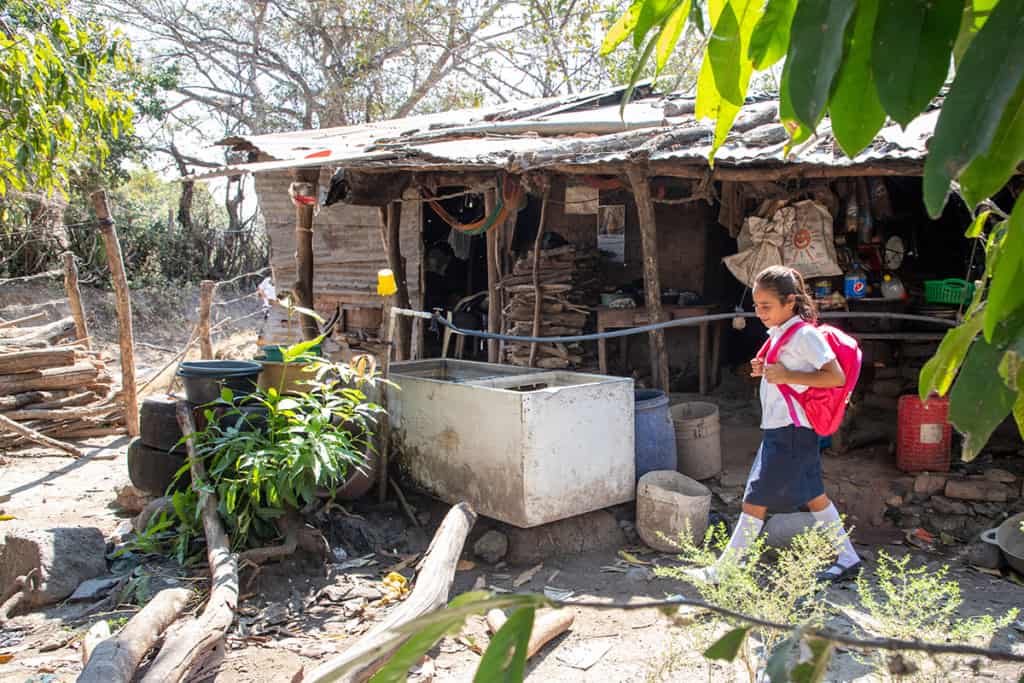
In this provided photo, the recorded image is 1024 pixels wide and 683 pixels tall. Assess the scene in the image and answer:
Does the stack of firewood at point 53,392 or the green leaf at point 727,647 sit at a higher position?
the green leaf at point 727,647

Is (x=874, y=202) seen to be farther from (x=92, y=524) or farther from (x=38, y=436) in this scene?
(x=38, y=436)

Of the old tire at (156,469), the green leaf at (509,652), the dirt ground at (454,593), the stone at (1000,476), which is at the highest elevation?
the green leaf at (509,652)

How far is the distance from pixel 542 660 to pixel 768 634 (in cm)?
152

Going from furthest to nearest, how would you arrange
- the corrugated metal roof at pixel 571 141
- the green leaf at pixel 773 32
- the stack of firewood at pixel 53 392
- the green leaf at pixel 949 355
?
1. the stack of firewood at pixel 53 392
2. the corrugated metal roof at pixel 571 141
3. the green leaf at pixel 949 355
4. the green leaf at pixel 773 32

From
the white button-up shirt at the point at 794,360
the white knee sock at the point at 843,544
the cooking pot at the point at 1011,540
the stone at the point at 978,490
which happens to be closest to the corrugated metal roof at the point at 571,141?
the white button-up shirt at the point at 794,360

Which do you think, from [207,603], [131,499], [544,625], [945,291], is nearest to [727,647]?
[544,625]

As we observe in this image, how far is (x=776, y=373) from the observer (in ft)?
14.2

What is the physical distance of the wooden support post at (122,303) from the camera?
27.5ft

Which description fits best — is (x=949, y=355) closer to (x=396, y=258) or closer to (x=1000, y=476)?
(x=1000, y=476)

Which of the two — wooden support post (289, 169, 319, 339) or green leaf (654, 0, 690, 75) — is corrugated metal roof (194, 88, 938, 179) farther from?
green leaf (654, 0, 690, 75)

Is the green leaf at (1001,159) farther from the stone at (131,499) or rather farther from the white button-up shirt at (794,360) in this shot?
the stone at (131,499)

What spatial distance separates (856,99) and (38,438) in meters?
9.35

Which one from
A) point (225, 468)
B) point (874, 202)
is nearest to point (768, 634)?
point (225, 468)

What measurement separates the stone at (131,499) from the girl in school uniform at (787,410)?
444cm
